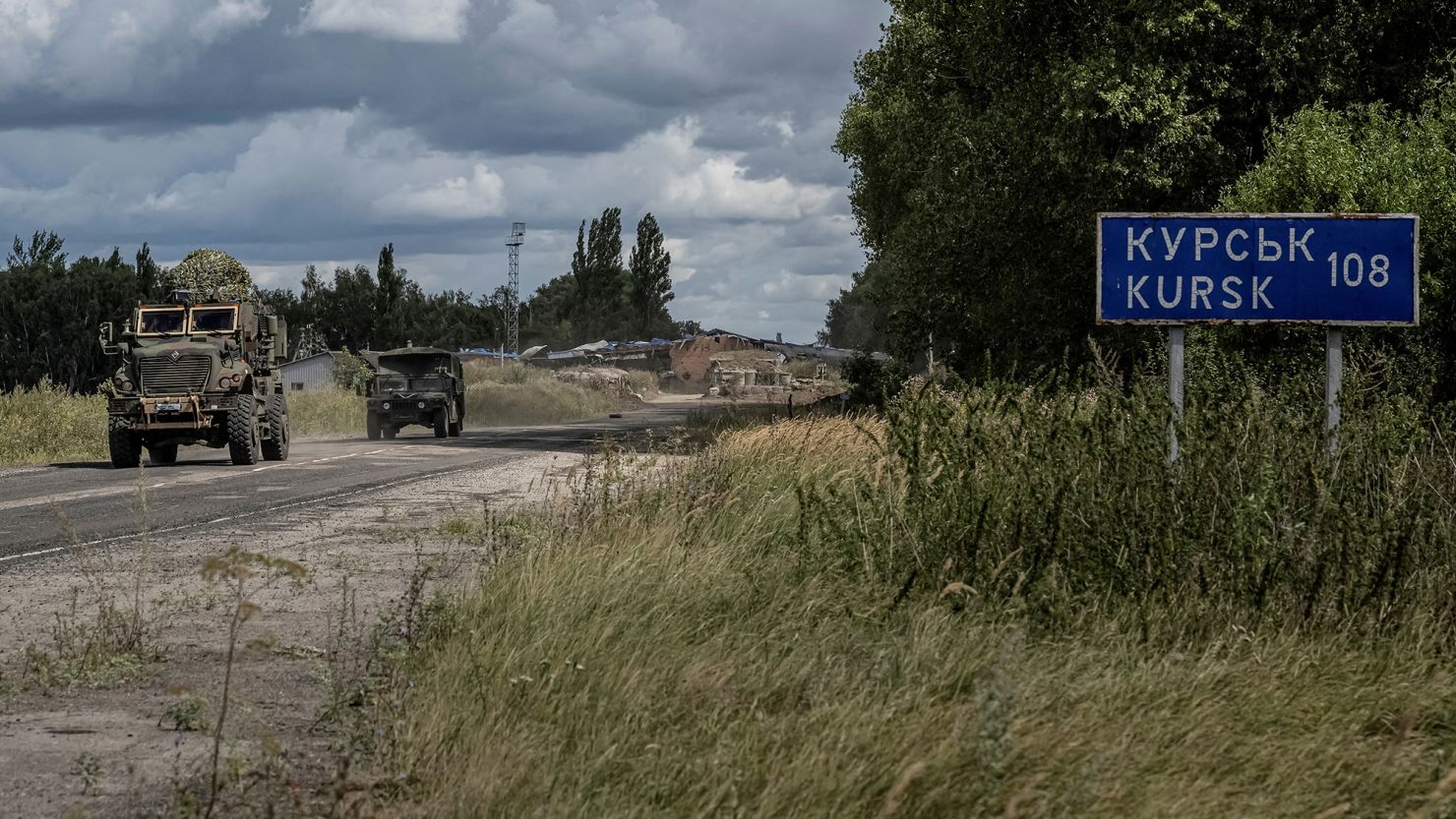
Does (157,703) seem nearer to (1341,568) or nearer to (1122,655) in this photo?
(1122,655)

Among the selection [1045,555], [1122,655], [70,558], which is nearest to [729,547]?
[1045,555]

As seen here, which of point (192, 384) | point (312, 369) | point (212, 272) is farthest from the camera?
point (312, 369)

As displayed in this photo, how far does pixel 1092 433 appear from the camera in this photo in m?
7.77

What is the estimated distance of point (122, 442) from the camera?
23.5 meters

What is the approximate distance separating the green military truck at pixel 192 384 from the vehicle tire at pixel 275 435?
0.02 meters

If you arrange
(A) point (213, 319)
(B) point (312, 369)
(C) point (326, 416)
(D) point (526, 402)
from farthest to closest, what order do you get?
(B) point (312, 369), (D) point (526, 402), (C) point (326, 416), (A) point (213, 319)

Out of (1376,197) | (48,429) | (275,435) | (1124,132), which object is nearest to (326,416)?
(48,429)

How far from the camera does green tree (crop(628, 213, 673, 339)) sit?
120m

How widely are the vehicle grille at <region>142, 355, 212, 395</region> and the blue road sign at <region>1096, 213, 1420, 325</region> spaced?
18.3 meters

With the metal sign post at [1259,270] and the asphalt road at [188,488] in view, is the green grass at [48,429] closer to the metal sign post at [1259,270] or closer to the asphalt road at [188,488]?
the asphalt road at [188,488]

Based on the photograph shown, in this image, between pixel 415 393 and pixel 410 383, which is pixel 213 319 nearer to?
pixel 415 393

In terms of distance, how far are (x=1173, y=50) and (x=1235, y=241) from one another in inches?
595

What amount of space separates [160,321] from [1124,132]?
15.5m

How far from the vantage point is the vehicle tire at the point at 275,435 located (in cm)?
2530
